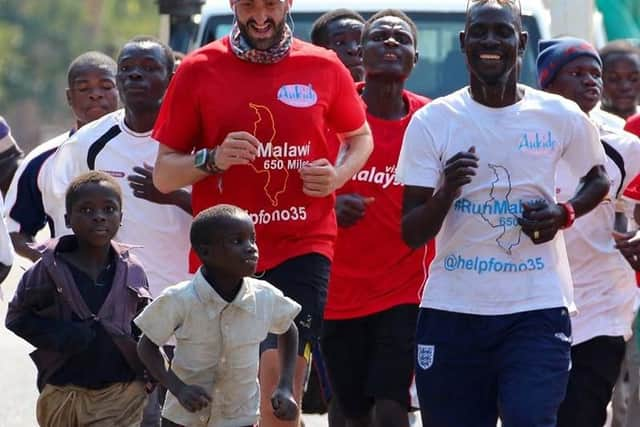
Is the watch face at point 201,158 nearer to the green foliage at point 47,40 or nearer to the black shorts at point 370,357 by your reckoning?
the black shorts at point 370,357

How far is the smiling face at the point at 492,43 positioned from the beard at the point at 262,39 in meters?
0.91

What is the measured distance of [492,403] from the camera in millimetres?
7051

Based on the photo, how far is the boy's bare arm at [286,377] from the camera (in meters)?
6.98

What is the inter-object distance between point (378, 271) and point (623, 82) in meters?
2.57

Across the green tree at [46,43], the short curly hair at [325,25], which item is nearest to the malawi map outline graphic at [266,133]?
the short curly hair at [325,25]

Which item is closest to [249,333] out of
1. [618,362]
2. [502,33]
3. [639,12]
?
[502,33]

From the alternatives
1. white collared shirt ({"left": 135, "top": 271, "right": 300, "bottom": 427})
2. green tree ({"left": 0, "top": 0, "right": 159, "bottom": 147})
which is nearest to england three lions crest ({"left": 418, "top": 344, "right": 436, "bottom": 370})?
white collared shirt ({"left": 135, "top": 271, "right": 300, "bottom": 427})

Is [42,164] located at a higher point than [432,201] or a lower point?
lower

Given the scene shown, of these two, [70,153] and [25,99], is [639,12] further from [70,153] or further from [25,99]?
[25,99]

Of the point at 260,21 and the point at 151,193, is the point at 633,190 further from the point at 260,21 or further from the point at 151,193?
the point at 151,193

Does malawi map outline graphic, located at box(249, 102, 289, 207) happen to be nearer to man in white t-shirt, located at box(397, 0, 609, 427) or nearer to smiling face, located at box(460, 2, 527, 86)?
man in white t-shirt, located at box(397, 0, 609, 427)

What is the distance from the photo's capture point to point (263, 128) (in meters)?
7.64

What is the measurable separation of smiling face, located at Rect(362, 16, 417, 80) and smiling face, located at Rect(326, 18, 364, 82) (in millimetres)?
797

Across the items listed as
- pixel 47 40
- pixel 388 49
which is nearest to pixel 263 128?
pixel 388 49
